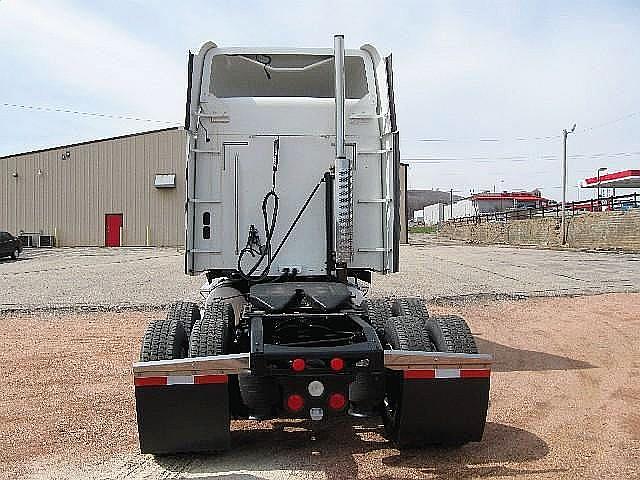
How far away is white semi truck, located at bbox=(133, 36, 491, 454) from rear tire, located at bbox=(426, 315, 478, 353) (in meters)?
0.01

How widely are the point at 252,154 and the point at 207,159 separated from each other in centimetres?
44

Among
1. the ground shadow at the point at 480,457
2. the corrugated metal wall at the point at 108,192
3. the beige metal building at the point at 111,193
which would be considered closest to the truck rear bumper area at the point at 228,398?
the ground shadow at the point at 480,457

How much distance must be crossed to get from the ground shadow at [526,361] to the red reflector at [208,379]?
4.91 metres

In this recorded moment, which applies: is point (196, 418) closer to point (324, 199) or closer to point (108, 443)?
point (108, 443)

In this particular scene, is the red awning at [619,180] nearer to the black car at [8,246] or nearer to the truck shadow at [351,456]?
the black car at [8,246]

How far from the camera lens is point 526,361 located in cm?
961

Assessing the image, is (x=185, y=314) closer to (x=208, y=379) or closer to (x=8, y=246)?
(x=208, y=379)

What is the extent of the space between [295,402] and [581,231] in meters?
44.6

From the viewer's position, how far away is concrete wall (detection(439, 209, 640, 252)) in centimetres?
4159

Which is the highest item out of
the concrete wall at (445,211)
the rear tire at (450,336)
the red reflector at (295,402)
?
the concrete wall at (445,211)

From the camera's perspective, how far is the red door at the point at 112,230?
153 feet

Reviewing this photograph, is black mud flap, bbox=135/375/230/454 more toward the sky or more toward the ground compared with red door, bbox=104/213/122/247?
more toward the ground

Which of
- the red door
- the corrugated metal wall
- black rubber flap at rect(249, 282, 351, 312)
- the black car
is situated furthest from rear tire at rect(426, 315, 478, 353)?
the red door

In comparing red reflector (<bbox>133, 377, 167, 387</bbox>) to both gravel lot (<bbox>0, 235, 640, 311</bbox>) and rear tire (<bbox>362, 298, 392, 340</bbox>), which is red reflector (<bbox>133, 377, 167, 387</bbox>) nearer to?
rear tire (<bbox>362, 298, 392, 340</bbox>)
